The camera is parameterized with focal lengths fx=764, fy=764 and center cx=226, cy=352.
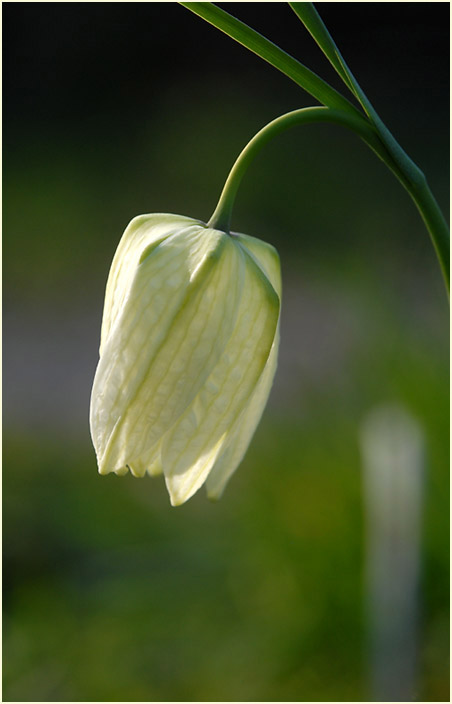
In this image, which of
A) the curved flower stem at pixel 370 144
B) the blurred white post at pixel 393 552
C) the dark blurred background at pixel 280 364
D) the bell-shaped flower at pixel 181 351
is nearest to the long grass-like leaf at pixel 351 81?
the curved flower stem at pixel 370 144

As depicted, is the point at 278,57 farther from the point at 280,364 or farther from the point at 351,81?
the point at 280,364

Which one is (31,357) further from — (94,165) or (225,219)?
(225,219)

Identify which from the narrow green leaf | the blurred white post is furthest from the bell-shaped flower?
the blurred white post

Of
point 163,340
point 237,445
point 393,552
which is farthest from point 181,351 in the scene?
point 393,552

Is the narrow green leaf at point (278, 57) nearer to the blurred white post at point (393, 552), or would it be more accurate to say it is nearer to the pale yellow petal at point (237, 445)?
the pale yellow petal at point (237, 445)

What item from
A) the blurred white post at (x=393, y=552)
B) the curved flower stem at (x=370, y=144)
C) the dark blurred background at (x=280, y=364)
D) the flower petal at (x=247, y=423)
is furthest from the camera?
the dark blurred background at (x=280, y=364)

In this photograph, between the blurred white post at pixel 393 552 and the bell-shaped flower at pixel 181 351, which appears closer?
the bell-shaped flower at pixel 181 351
